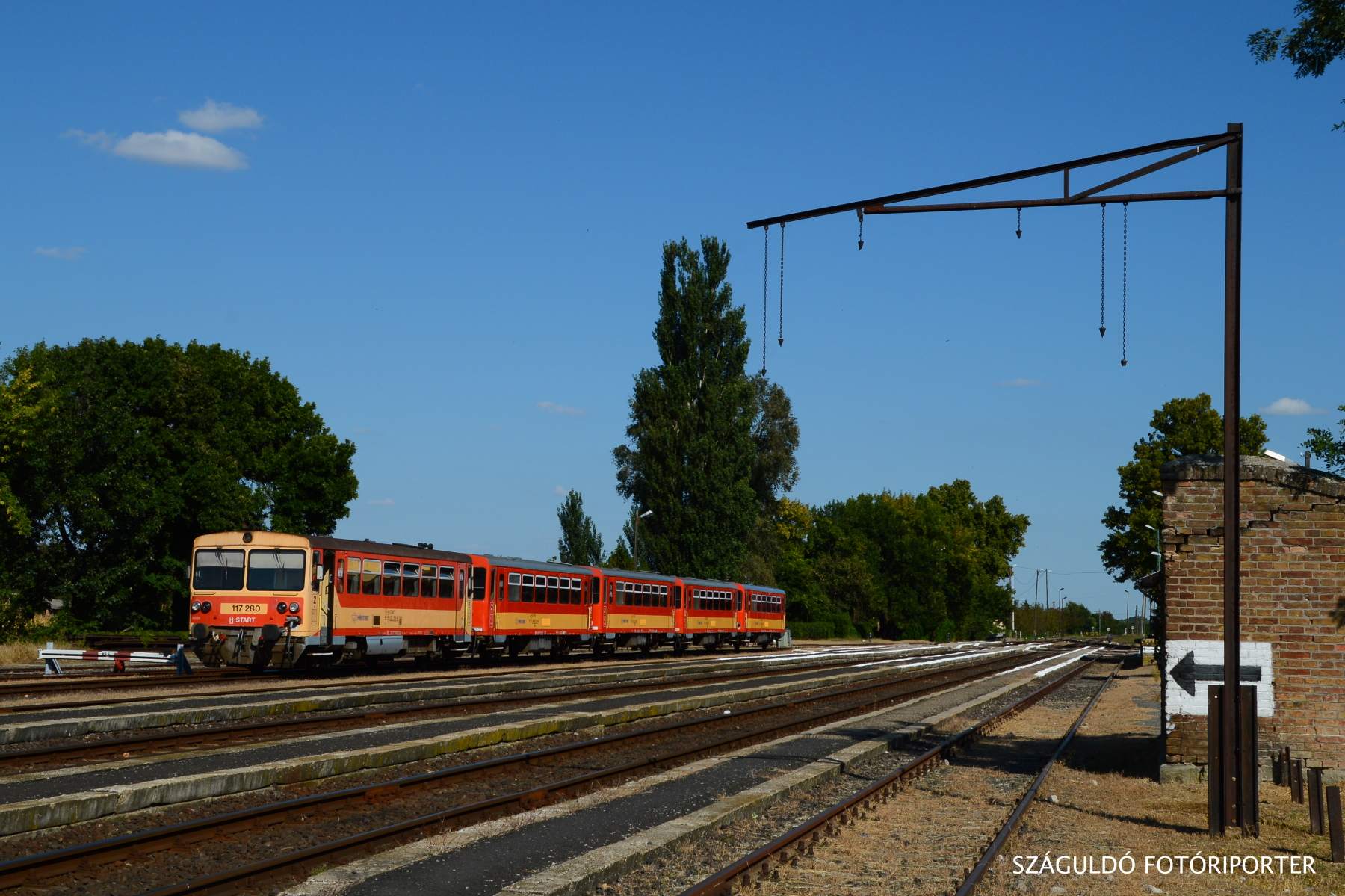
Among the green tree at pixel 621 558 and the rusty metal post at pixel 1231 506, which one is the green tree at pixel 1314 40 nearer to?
the rusty metal post at pixel 1231 506

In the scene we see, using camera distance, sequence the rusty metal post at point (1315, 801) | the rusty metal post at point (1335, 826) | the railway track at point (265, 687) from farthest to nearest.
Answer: the railway track at point (265, 687) → the rusty metal post at point (1315, 801) → the rusty metal post at point (1335, 826)

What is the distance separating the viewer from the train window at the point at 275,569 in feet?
77.3

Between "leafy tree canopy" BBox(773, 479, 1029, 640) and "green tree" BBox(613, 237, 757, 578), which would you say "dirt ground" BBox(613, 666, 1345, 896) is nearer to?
"green tree" BBox(613, 237, 757, 578)

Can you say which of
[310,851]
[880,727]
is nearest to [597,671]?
[880,727]

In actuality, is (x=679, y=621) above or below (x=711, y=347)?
below

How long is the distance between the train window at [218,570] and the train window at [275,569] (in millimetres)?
265

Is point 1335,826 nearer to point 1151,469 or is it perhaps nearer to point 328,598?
point 328,598

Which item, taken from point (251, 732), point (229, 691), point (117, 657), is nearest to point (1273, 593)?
point (251, 732)

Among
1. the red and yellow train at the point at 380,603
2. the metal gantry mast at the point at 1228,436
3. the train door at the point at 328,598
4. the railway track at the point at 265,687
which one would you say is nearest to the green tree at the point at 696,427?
the red and yellow train at the point at 380,603

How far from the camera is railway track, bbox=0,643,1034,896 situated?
757cm

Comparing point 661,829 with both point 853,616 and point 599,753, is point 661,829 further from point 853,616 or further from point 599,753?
point 853,616

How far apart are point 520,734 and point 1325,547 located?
9.72m

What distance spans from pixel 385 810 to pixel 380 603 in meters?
16.1

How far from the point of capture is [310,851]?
8.09 metres
